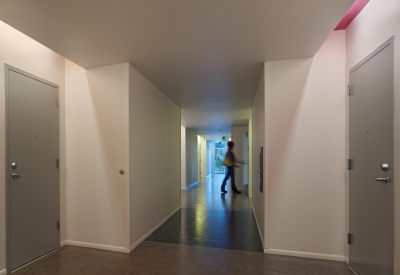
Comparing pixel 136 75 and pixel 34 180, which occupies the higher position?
pixel 136 75

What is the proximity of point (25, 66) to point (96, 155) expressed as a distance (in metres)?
1.37

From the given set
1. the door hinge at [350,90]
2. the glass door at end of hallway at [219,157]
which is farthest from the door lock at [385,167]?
the glass door at end of hallway at [219,157]

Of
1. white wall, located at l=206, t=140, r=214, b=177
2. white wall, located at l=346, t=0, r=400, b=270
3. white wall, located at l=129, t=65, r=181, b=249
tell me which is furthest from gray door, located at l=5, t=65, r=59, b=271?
white wall, located at l=206, t=140, r=214, b=177

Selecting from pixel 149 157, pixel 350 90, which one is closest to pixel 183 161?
pixel 149 157

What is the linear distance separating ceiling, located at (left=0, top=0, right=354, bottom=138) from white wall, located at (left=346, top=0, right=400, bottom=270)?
1.34ft

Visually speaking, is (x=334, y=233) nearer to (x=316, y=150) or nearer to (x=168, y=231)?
(x=316, y=150)

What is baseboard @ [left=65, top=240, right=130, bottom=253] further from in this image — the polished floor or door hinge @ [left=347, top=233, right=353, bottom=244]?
door hinge @ [left=347, top=233, right=353, bottom=244]

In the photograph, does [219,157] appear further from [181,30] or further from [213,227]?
[181,30]

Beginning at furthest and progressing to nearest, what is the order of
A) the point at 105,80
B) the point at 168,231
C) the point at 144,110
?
the point at 168,231
the point at 144,110
the point at 105,80

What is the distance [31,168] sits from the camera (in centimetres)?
258

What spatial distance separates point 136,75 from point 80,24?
3.84 feet

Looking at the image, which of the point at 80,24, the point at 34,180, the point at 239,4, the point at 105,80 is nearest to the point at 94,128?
the point at 105,80

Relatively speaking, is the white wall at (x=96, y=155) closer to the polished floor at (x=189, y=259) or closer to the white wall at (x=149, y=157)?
the white wall at (x=149, y=157)

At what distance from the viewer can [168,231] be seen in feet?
11.8
